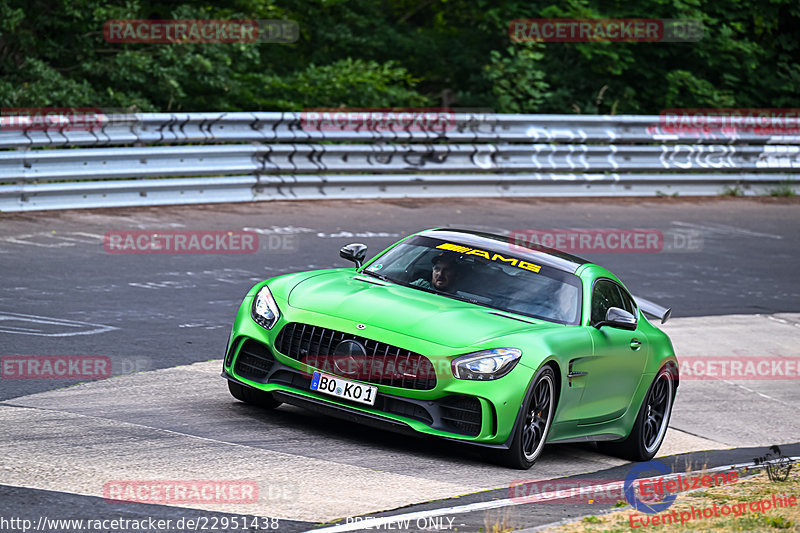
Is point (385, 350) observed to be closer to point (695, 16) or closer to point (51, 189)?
point (51, 189)

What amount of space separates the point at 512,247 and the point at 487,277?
529mm

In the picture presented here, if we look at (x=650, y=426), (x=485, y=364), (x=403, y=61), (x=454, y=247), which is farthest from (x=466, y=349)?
(x=403, y=61)

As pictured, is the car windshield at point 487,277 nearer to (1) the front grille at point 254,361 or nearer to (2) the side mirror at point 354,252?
(2) the side mirror at point 354,252

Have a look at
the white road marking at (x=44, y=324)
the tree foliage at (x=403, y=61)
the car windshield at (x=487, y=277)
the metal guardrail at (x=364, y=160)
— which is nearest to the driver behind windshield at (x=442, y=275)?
the car windshield at (x=487, y=277)

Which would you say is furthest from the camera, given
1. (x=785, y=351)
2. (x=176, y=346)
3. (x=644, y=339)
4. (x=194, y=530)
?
(x=785, y=351)

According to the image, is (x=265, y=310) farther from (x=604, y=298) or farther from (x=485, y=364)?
(x=604, y=298)

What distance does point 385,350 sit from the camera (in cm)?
744

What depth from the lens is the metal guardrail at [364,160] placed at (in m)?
15.7

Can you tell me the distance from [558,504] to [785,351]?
22.7 ft

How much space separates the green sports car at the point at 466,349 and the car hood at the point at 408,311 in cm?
1

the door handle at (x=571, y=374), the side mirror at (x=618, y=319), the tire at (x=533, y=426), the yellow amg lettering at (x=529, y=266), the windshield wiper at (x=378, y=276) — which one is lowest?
the tire at (x=533, y=426)

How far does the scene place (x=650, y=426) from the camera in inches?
361

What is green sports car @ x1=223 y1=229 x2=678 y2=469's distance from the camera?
7.39 metres

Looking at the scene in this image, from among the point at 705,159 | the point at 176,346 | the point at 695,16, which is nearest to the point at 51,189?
the point at 176,346
